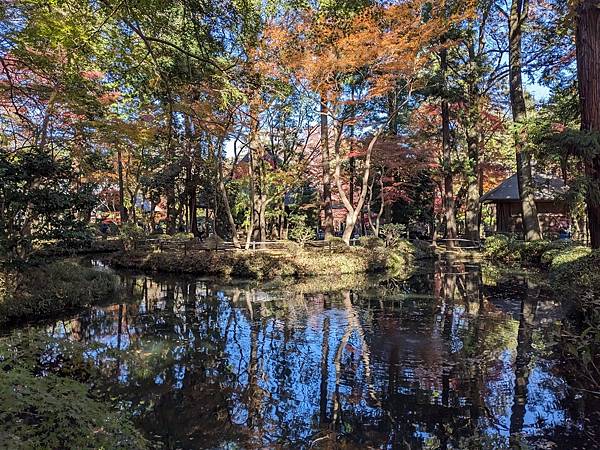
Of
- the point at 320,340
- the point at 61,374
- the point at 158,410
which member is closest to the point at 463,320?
the point at 320,340

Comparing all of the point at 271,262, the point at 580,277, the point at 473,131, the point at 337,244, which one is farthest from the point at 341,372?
the point at 473,131

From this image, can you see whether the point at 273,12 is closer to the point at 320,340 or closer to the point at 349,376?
the point at 320,340

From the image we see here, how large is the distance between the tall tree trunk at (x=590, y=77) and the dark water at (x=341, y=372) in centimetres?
224

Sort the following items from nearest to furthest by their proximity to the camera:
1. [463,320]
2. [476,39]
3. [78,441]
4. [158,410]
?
[78,441], [158,410], [463,320], [476,39]

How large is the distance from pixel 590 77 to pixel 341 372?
239 inches

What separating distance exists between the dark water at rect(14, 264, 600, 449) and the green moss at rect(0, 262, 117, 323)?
1.91ft

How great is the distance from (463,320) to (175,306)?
6167mm

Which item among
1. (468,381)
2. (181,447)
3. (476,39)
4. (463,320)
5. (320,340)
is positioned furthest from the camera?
(476,39)

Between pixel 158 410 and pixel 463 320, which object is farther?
pixel 463 320

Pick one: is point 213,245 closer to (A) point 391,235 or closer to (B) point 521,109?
(A) point 391,235

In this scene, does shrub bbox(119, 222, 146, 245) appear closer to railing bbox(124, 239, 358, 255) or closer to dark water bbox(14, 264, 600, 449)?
railing bbox(124, 239, 358, 255)

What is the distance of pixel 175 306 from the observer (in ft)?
32.9

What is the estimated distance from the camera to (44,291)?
8.72 meters

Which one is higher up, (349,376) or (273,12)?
(273,12)
